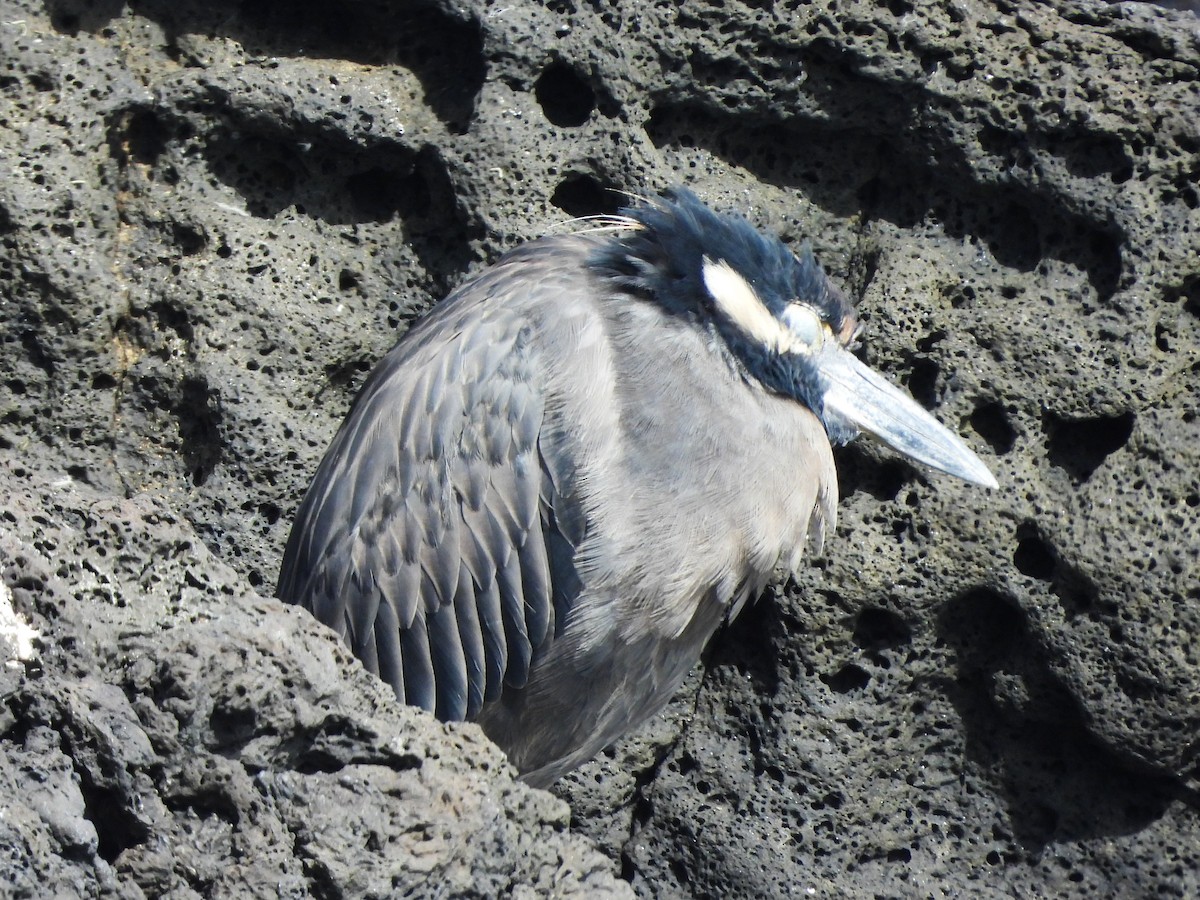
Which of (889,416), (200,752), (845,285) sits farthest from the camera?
(845,285)

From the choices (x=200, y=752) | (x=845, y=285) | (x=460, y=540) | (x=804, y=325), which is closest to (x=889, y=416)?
(x=804, y=325)

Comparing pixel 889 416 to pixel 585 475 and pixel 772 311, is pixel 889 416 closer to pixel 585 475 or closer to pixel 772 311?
pixel 772 311

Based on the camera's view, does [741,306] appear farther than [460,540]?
Yes

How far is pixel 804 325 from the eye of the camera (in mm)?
3172

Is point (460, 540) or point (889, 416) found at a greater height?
point (889, 416)

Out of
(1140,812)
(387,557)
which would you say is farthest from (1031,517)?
(387,557)

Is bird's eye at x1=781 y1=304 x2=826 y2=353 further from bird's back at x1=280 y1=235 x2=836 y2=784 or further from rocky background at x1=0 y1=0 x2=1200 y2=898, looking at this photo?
rocky background at x1=0 y1=0 x2=1200 y2=898

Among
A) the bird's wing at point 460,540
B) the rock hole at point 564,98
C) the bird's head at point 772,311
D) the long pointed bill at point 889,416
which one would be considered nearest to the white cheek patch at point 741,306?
the bird's head at point 772,311

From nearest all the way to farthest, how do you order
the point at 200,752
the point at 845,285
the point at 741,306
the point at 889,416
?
the point at 200,752, the point at 741,306, the point at 889,416, the point at 845,285

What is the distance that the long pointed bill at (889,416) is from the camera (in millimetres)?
3219

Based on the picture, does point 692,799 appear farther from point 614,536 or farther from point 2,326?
point 2,326

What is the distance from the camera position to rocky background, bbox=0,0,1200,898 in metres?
3.51

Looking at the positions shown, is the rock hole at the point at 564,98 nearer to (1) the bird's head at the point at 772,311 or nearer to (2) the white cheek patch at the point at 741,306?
(1) the bird's head at the point at 772,311

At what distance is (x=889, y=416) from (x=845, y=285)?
0.78 metres
